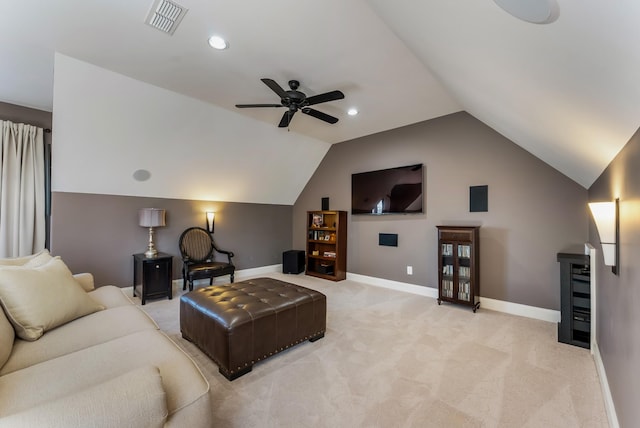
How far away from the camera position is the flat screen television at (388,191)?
4465 millimetres

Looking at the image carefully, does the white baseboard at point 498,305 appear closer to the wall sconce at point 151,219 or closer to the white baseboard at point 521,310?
the white baseboard at point 521,310

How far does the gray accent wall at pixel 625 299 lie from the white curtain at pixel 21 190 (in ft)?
20.1

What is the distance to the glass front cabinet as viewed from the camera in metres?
3.65

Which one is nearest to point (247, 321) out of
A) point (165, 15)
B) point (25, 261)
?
point (25, 261)

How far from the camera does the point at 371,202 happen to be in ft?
16.4

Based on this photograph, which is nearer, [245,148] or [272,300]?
[272,300]

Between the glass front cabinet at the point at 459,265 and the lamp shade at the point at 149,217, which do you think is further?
the lamp shade at the point at 149,217

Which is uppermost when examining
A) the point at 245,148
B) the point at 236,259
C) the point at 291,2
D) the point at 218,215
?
the point at 291,2

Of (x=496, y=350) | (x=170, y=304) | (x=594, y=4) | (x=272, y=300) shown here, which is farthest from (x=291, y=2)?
(x=170, y=304)

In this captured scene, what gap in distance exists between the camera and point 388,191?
4777 millimetres

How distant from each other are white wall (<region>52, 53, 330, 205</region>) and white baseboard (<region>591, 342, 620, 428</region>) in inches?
169

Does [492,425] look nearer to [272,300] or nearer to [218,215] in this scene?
[272,300]

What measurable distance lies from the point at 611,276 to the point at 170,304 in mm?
4629

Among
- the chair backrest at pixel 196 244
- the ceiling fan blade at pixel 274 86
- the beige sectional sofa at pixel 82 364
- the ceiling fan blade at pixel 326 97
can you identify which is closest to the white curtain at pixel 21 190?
the chair backrest at pixel 196 244
